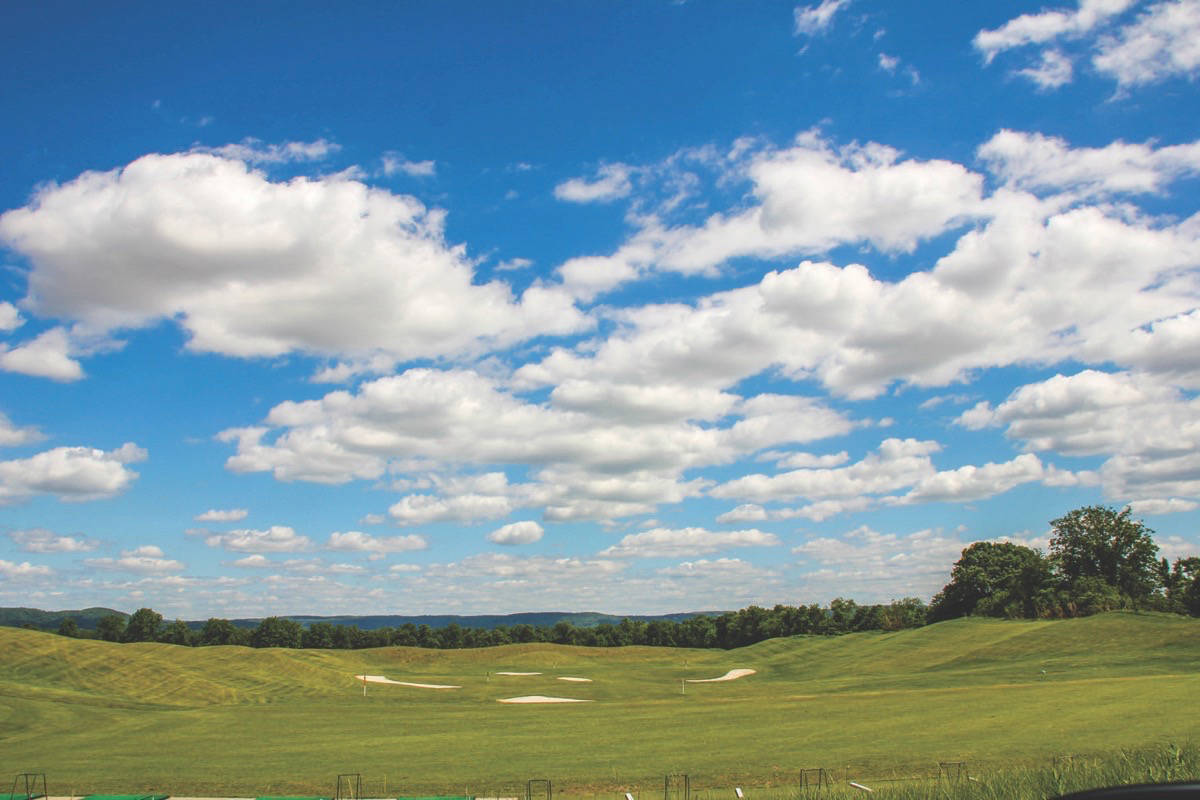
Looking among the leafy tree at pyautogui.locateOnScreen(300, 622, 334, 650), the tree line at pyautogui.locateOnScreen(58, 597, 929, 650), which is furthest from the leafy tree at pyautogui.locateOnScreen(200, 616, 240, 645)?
the leafy tree at pyautogui.locateOnScreen(300, 622, 334, 650)

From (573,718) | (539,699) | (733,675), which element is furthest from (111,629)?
(573,718)

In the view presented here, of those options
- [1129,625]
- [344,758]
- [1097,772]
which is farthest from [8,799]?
[1129,625]

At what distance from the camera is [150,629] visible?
147m

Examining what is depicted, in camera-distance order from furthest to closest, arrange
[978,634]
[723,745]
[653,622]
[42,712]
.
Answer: [653,622] < [978,634] < [42,712] < [723,745]

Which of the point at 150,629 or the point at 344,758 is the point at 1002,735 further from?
the point at 150,629

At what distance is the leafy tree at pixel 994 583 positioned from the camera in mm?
123125

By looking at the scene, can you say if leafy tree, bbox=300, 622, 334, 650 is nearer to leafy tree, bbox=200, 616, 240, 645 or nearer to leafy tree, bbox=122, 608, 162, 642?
leafy tree, bbox=200, 616, 240, 645

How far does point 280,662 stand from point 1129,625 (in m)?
80.2

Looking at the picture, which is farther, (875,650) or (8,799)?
(875,650)

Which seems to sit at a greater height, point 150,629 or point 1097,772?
point 1097,772

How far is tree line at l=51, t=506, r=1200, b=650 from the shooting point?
118500 mm

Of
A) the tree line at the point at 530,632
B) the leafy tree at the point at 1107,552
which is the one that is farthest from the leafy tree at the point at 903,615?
the leafy tree at the point at 1107,552

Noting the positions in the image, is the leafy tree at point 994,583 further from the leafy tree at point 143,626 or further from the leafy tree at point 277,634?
the leafy tree at point 143,626

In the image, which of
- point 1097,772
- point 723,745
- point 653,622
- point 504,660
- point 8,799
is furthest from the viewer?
point 653,622
